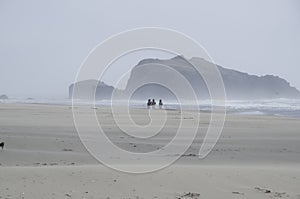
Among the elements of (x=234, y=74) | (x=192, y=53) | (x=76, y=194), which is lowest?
(x=76, y=194)

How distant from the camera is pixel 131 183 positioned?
246 inches

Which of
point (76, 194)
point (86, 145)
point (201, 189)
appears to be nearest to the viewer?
point (76, 194)

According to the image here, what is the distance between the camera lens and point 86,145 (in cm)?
1109

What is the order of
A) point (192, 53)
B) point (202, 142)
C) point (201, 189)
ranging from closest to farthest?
1. point (201, 189)
2. point (192, 53)
3. point (202, 142)

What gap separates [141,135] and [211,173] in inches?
274

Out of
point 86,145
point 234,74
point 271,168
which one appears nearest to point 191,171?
point 271,168

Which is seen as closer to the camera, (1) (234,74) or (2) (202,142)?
(2) (202,142)

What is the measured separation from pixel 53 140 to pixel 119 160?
12.4 ft

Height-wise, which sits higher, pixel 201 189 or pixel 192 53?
pixel 192 53

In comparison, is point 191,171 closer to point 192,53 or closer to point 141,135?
point 192,53

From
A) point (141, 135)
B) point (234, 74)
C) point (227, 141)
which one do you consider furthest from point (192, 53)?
point (234, 74)

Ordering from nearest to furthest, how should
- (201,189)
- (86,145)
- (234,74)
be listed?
(201,189), (86,145), (234,74)

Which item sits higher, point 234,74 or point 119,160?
point 234,74

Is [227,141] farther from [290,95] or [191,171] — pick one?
[290,95]
